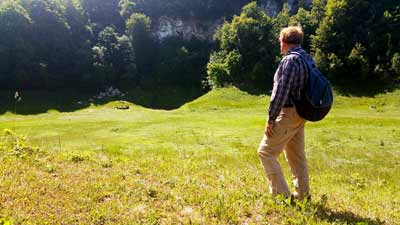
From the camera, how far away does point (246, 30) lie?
69.4m

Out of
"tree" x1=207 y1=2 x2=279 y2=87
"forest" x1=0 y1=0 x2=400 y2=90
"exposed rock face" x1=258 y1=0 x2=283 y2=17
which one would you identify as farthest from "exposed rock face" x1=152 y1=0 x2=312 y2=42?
"tree" x1=207 y1=2 x2=279 y2=87

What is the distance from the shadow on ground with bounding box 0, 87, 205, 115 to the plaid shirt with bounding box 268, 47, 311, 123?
5724 centimetres

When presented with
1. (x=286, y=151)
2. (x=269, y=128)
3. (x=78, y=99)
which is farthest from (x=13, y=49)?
(x=269, y=128)

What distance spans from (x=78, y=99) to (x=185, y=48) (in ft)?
112

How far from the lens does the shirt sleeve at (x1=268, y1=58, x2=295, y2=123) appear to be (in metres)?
5.77

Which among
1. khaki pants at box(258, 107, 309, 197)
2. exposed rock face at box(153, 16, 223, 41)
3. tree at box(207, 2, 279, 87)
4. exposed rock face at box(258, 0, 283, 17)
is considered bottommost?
khaki pants at box(258, 107, 309, 197)

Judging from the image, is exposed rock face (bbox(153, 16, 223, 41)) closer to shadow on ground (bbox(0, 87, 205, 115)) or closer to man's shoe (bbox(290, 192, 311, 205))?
shadow on ground (bbox(0, 87, 205, 115))

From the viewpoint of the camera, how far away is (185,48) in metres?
91.0

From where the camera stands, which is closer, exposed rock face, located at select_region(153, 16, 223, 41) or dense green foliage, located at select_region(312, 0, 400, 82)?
dense green foliage, located at select_region(312, 0, 400, 82)

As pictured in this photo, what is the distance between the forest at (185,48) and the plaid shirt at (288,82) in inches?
2238

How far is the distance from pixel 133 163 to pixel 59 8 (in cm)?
7793

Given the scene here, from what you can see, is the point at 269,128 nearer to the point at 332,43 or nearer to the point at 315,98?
the point at 315,98

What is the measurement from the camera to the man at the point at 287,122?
5824 millimetres

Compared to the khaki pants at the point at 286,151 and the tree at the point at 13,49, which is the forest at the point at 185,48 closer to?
the tree at the point at 13,49
